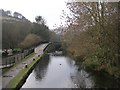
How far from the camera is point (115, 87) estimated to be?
20.4 m

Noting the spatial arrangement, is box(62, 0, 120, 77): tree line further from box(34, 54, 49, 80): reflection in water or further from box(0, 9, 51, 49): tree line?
box(0, 9, 51, 49): tree line

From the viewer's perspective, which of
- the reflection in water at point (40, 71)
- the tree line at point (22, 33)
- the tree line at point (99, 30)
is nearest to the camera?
the tree line at point (99, 30)

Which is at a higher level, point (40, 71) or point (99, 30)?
point (99, 30)

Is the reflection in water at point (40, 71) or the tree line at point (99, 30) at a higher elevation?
the tree line at point (99, 30)

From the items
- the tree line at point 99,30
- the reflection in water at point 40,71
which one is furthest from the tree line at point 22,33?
the tree line at point 99,30

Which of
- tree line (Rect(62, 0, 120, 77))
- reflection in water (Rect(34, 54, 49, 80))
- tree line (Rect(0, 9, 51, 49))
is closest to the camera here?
tree line (Rect(62, 0, 120, 77))

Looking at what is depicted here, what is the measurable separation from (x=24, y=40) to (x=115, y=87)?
161ft

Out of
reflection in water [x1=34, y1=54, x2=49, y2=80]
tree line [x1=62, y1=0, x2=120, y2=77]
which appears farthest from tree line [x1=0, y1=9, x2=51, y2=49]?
tree line [x1=62, y1=0, x2=120, y2=77]

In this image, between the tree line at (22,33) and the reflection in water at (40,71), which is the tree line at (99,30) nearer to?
the reflection in water at (40,71)

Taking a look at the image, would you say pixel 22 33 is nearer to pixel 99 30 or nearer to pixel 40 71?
pixel 40 71

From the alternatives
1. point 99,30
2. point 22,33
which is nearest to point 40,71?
point 99,30

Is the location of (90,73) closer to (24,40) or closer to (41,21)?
(24,40)

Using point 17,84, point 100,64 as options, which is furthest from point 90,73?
point 17,84

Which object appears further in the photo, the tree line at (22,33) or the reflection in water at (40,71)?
the tree line at (22,33)
